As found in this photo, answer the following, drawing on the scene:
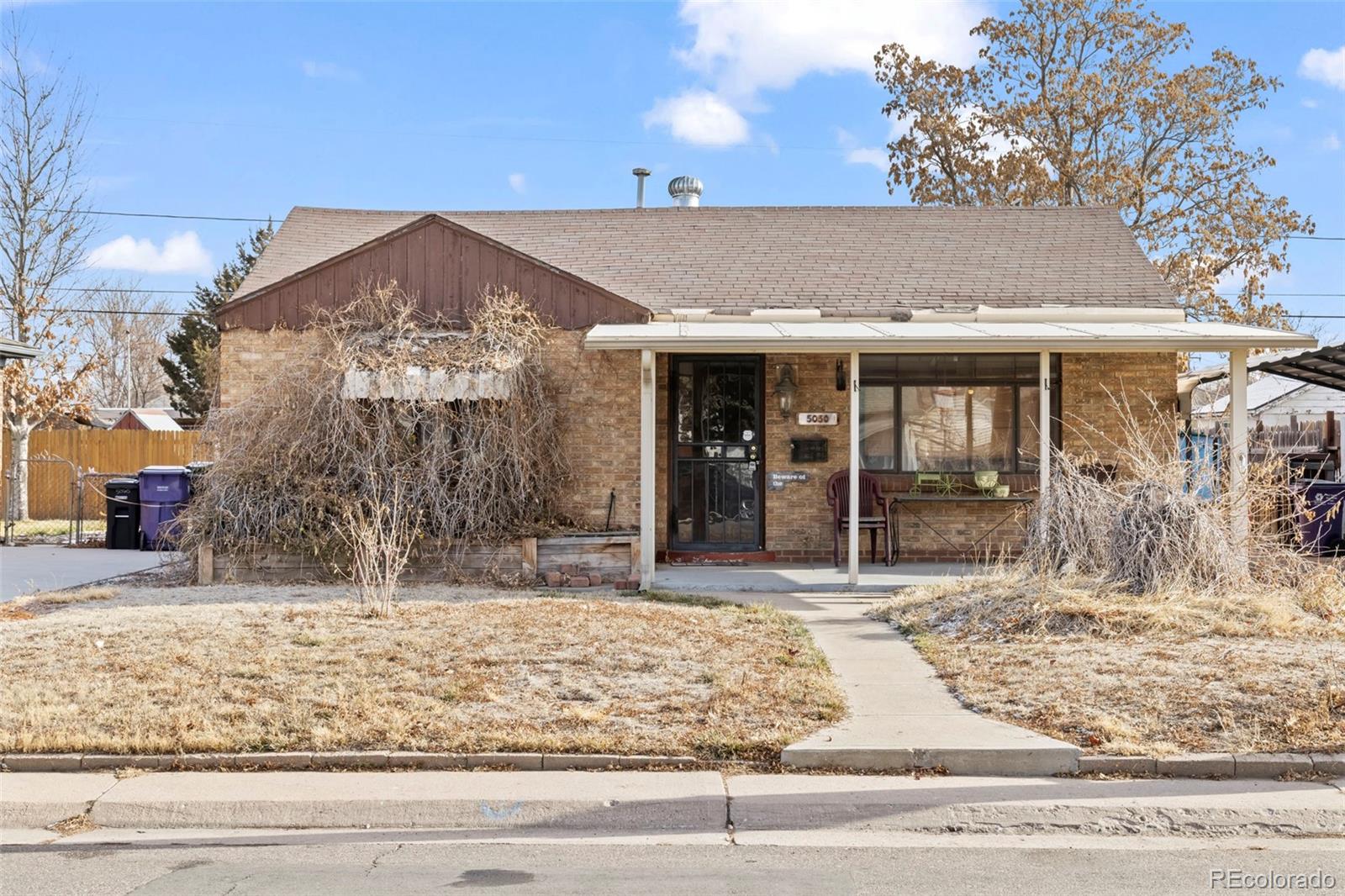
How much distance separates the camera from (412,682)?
22.7ft

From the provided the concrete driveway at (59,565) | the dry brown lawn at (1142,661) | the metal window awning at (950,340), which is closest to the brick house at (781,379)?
the metal window awning at (950,340)

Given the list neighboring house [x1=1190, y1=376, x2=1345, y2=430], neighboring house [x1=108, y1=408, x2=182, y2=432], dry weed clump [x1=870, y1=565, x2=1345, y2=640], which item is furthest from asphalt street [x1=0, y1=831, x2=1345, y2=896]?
neighboring house [x1=108, y1=408, x2=182, y2=432]

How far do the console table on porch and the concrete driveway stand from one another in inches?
329

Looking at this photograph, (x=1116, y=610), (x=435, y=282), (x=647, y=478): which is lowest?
(x=1116, y=610)

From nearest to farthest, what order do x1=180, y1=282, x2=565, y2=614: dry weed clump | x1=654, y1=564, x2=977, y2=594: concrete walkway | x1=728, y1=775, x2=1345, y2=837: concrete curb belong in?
x1=728, y1=775, x2=1345, y2=837: concrete curb, x1=654, y1=564, x2=977, y2=594: concrete walkway, x1=180, y1=282, x2=565, y2=614: dry weed clump

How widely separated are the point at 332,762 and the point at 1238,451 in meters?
8.75

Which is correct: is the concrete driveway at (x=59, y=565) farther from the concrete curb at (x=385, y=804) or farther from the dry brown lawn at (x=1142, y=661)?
the dry brown lawn at (x=1142, y=661)

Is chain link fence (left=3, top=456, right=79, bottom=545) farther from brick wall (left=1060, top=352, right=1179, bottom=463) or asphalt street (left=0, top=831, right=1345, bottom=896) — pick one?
asphalt street (left=0, top=831, right=1345, bottom=896)

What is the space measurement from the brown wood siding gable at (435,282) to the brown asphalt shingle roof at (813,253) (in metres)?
0.67

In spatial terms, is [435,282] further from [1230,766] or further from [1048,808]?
[1230,766]

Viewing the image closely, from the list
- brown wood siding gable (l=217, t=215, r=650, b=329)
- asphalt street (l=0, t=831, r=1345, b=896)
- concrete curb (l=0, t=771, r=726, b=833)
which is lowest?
asphalt street (l=0, t=831, r=1345, b=896)

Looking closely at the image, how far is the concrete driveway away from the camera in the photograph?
11.9m

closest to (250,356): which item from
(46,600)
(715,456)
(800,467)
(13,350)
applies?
(13,350)

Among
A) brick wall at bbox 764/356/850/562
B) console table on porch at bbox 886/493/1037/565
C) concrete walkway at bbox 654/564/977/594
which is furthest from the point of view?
brick wall at bbox 764/356/850/562
